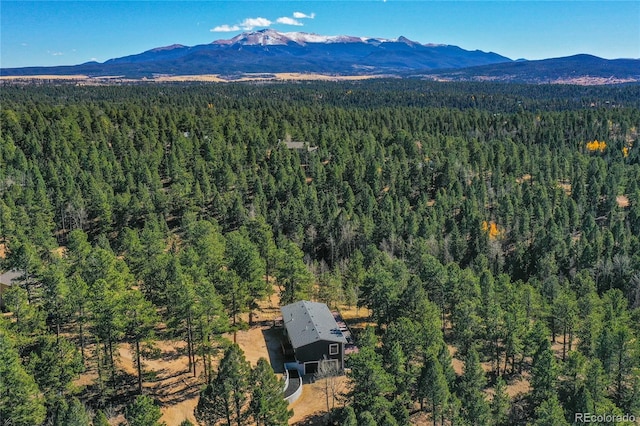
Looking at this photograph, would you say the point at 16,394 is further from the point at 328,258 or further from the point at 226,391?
the point at 328,258

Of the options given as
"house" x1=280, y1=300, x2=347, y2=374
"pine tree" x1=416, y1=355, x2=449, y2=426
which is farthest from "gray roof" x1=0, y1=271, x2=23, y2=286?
"pine tree" x1=416, y1=355, x2=449, y2=426

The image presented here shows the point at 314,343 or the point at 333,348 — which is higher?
the point at 314,343

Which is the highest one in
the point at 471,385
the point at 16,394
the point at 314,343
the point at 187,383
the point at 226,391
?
the point at 16,394

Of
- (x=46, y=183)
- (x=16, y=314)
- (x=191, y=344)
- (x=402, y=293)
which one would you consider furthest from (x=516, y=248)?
(x=46, y=183)

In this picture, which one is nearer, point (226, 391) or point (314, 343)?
point (226, 391)

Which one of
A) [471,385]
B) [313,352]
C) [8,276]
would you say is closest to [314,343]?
[313,352]

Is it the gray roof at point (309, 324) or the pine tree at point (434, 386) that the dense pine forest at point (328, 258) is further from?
the gray roof at point (309, 324)
